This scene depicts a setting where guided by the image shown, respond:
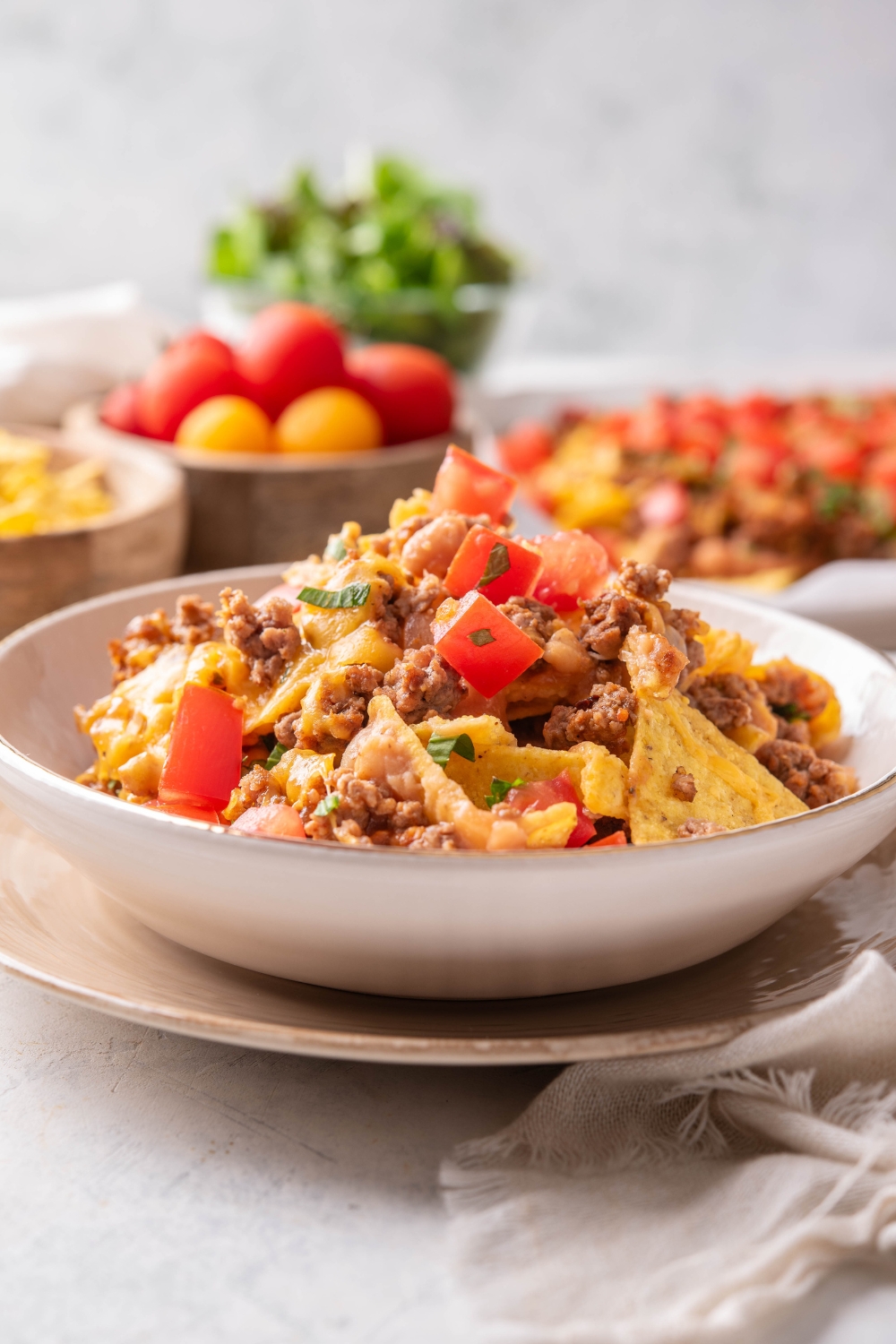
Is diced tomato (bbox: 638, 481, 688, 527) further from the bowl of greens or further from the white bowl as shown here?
the white bowl

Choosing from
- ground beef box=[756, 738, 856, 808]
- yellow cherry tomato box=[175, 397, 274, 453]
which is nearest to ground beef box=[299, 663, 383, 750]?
ground beef box=[756, 738, 856, 808]

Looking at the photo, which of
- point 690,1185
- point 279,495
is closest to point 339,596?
point 690,1185

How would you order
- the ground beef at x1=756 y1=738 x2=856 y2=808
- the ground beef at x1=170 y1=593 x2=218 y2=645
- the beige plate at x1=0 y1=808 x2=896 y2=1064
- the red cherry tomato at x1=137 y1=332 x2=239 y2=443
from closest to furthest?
the beige plate at x1=0 y1=808 x2=896 y2=1064
the ground beef at x1=756 y1=738 x2=856 y2=808
the ground beef at x1=170 y1=593 x2=218 y2=645
the red cherry tomato at x1=137 y1=332 x2=239 y2=443

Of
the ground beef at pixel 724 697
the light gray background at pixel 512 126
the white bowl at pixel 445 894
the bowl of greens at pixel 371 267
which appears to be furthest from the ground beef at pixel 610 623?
the light gray background at pixel 512 126

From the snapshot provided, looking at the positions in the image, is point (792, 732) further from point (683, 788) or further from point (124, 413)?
point (124, 413)

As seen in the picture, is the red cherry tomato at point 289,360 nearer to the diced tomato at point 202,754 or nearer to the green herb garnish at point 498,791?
the diced tomato at point 202,754

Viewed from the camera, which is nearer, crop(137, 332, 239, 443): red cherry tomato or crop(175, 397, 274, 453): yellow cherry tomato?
crop(175, 397, 274, 453): yellow cherry tomato

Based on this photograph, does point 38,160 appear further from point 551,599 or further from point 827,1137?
point 827,1137

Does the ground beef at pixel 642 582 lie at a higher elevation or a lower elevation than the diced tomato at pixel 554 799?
higher
